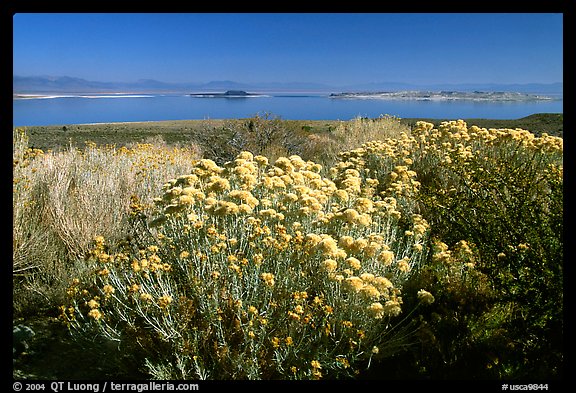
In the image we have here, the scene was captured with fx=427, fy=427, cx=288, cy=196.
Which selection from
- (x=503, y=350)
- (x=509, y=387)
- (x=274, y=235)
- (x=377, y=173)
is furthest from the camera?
(x=377, y=173)

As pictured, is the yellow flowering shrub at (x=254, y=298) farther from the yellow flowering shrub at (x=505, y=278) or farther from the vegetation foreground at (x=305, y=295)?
the yellow flowering shrub at (x=505, y=278)

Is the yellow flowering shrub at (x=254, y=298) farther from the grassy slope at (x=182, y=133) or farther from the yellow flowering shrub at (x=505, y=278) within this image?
the grassy slope at (x=182, y=133)

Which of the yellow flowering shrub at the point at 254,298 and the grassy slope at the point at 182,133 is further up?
the grassy slope at the point at 182,133

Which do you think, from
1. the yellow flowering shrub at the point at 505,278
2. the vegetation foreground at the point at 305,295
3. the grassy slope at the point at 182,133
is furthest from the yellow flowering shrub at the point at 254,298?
the grassy slope at the point at 182,133

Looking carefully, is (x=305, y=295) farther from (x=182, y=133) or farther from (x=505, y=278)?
(x=182, y=133)

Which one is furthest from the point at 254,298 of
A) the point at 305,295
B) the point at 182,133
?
the point at 182,133

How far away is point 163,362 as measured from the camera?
10.0 feet

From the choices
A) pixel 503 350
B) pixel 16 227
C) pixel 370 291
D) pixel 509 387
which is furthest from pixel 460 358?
pixel 16 227

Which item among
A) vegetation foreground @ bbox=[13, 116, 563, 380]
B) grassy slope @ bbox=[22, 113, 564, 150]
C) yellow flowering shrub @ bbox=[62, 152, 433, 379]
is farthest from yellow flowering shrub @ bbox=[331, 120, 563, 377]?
grassy slope @ bbox=[22, 113, 564, 150]

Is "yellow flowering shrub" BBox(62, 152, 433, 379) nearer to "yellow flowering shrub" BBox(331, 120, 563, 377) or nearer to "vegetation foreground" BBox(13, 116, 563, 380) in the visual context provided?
"vegetation foreground" BBox(13, 116, 563, 380)

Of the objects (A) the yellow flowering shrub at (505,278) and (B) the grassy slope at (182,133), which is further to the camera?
(B) the grassy slope at (182,133)
